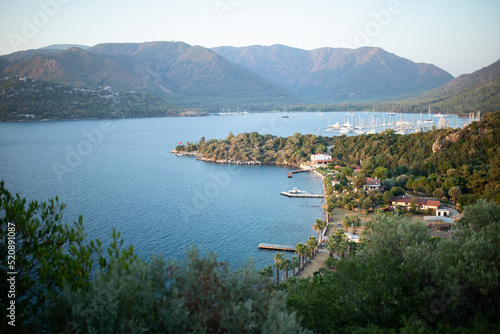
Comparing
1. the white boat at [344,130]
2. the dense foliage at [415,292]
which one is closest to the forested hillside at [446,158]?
the dense foliage at [415,292]

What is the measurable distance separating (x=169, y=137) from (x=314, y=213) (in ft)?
231

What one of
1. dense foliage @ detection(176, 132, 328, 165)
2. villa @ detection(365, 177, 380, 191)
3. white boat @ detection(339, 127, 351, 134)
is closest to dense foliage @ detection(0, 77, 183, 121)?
dense foliage @ detection(176, 132, 328, 165)

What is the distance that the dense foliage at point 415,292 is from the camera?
9195 millimetres

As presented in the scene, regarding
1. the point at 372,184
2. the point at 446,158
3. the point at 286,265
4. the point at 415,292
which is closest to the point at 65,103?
the point at 372,184

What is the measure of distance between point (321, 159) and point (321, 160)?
7.7 inches

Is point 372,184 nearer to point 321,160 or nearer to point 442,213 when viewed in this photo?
point 442,213

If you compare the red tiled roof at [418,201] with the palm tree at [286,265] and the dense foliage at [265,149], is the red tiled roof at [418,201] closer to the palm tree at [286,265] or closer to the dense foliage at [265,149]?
the palm tree at [286,265]

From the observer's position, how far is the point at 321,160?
57969 mm

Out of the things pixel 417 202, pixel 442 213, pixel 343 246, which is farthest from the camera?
pixel 417 202

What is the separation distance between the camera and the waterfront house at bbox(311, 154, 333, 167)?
2274 inches

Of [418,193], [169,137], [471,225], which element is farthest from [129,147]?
[471,225]

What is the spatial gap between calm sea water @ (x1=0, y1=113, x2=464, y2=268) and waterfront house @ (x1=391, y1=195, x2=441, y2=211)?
7744mm

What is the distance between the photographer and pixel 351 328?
8844mm

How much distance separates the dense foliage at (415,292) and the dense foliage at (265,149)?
166 feet
